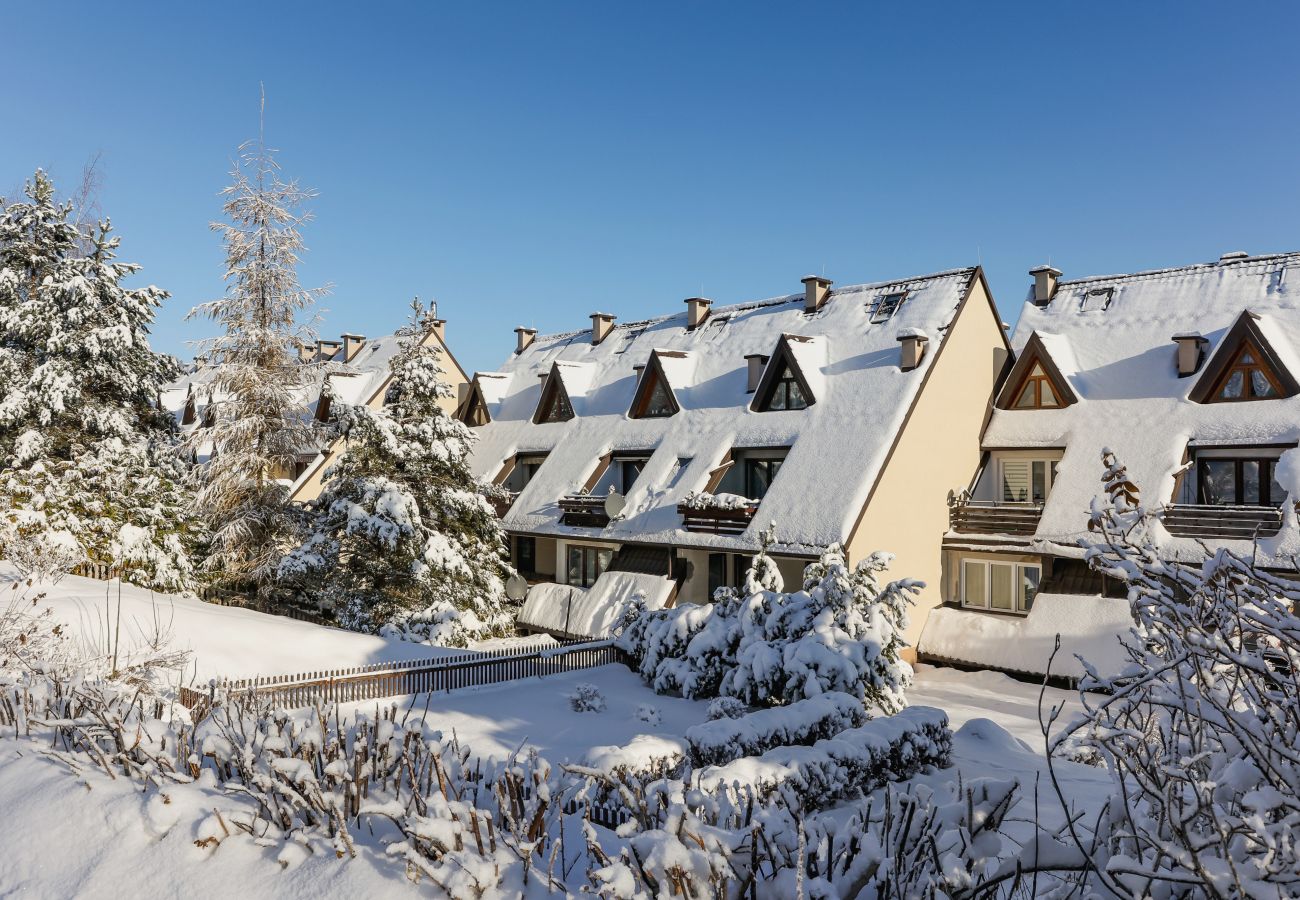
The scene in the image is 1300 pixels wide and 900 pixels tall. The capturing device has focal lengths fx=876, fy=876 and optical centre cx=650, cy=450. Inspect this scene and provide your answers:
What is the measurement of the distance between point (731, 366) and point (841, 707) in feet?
55.5

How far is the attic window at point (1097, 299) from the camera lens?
2698cm

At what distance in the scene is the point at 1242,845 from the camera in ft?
13.2

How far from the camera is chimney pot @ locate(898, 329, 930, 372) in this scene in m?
24.5

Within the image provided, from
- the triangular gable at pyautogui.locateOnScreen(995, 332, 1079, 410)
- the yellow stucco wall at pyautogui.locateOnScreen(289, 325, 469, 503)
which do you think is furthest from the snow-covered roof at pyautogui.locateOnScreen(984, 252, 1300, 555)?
the yellow stucco wall at pyautogui.locateOnScreen(289, 325, 469, 503)

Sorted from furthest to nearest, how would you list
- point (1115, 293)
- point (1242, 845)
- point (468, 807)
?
1. point (1115, 293)
2. point (468, 807)
3. point (1242, 845)

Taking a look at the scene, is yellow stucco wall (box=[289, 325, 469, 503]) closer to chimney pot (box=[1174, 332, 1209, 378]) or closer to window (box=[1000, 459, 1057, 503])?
window (box=[1000, 459, 1057, 503])

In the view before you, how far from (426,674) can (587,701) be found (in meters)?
3.60

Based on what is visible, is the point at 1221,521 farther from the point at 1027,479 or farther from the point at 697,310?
the point at 697,310

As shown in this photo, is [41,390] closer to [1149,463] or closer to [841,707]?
[841,707]

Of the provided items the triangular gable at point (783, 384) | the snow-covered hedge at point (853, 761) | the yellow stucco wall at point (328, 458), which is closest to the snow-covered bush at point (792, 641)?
the snow-covered hedge at point (853, 761)

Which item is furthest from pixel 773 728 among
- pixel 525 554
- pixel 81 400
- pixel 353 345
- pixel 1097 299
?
pixel 353 345

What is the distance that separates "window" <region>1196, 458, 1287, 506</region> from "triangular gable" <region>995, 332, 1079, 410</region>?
3825mm

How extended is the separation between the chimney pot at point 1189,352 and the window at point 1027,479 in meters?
3.97

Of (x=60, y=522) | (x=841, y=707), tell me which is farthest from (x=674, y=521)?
(x=60, y=522)
